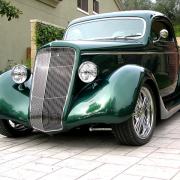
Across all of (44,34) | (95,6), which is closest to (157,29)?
(44,34)

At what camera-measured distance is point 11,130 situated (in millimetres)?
6180

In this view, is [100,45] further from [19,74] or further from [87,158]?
[87,158]

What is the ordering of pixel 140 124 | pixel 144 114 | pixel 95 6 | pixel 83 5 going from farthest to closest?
pixel 95 6
pixel 83 5
pixel 144 114
pixel 140 124

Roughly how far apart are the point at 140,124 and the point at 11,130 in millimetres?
1853

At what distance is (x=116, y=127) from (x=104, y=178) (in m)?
1.19

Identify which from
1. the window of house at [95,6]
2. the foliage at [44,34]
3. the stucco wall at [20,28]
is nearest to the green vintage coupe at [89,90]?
the foliage at [44,34]

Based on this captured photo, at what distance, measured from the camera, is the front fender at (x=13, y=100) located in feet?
18.2

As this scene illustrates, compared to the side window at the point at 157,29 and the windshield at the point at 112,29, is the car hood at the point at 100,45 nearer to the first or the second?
the windshield at the point at 112,29

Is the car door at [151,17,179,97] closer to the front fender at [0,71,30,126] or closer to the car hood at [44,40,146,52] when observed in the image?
the car hood at [44,40,146,52]

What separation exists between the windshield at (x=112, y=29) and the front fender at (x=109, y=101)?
51.3 inches

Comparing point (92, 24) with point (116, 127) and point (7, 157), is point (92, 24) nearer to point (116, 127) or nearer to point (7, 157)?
point (116, 127)

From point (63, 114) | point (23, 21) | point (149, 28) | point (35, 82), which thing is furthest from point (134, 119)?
point (23, 21)

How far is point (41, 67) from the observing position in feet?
18.3

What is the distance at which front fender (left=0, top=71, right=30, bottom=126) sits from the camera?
5547mm
